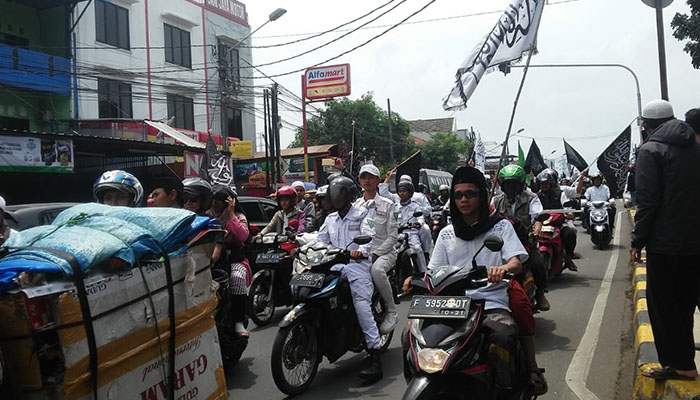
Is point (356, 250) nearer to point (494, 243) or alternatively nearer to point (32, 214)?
point (494, 243)

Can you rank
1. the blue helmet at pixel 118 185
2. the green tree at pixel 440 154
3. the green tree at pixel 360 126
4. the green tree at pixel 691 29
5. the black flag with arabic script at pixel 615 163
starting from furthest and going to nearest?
1. the green tree at pixel 440 154
2. the green tree at pixel 360 126
3. the green tree at pixel 691 29
4. the black flag with arabic script at pixel 615 163
5. the blue helmet at pixel 118 185

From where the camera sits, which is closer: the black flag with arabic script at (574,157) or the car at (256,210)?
the car at (256,210)

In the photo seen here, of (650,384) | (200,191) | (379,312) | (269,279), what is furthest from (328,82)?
(650,384)

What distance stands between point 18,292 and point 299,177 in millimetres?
28730

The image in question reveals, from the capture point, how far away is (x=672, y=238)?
3.37m

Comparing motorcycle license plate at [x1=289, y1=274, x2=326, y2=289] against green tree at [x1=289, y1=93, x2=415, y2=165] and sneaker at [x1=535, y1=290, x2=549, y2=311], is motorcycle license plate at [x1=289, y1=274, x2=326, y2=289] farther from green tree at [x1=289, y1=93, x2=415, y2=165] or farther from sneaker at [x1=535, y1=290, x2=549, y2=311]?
green tree at [x1=289, y1=93, x2=415, y2=165]

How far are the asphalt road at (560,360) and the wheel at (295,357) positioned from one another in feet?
0.51

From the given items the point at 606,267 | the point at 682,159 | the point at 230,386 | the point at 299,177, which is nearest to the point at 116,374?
the point at 230,386

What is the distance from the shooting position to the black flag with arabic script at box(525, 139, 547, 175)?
48.1 ft

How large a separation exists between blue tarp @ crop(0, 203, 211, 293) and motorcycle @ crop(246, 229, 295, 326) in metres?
4.01

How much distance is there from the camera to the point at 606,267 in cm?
1009

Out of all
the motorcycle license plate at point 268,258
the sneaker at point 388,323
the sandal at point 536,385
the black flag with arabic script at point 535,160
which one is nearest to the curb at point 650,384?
the sandal at point 536,385

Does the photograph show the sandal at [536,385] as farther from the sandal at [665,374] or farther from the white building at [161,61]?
the white building at [161,61]

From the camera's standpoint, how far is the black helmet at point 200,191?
4.60m
